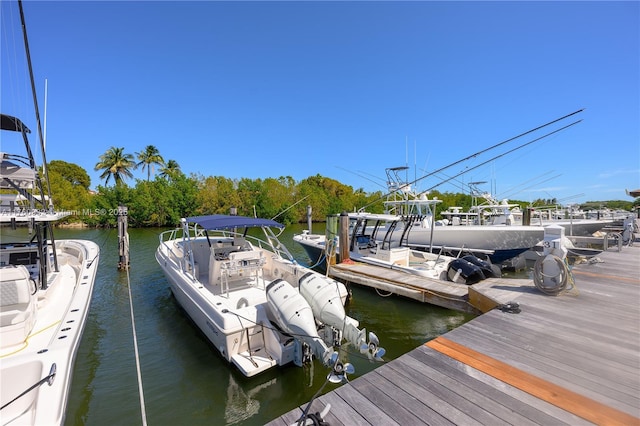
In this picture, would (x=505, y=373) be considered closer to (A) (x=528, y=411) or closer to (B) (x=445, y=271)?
(A) (x=528, y=411)

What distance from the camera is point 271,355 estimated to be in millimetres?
5184

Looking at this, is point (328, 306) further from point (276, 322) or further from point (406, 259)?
point (406, 259)

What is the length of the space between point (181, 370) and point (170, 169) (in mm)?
45469

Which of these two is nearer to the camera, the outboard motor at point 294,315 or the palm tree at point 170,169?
the outboard motor at point 294,315

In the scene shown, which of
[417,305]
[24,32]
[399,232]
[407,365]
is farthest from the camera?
[399,232]

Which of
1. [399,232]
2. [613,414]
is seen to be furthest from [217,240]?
[399,232]

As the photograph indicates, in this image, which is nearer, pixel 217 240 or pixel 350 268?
pixel 217 240

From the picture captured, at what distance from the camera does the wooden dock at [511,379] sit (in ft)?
8.11

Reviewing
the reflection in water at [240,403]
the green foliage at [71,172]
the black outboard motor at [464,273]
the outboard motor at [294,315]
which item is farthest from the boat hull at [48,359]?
the green foliage at [71,172]

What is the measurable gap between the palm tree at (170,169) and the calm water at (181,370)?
3849cm

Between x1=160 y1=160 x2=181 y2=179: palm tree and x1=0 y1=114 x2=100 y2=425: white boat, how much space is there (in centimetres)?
3881

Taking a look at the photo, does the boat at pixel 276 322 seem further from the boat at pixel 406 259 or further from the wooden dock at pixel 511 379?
the boat at pixel 406 259

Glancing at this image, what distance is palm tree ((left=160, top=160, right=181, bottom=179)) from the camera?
43625mm

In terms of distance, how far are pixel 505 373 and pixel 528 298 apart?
3.18 meters
